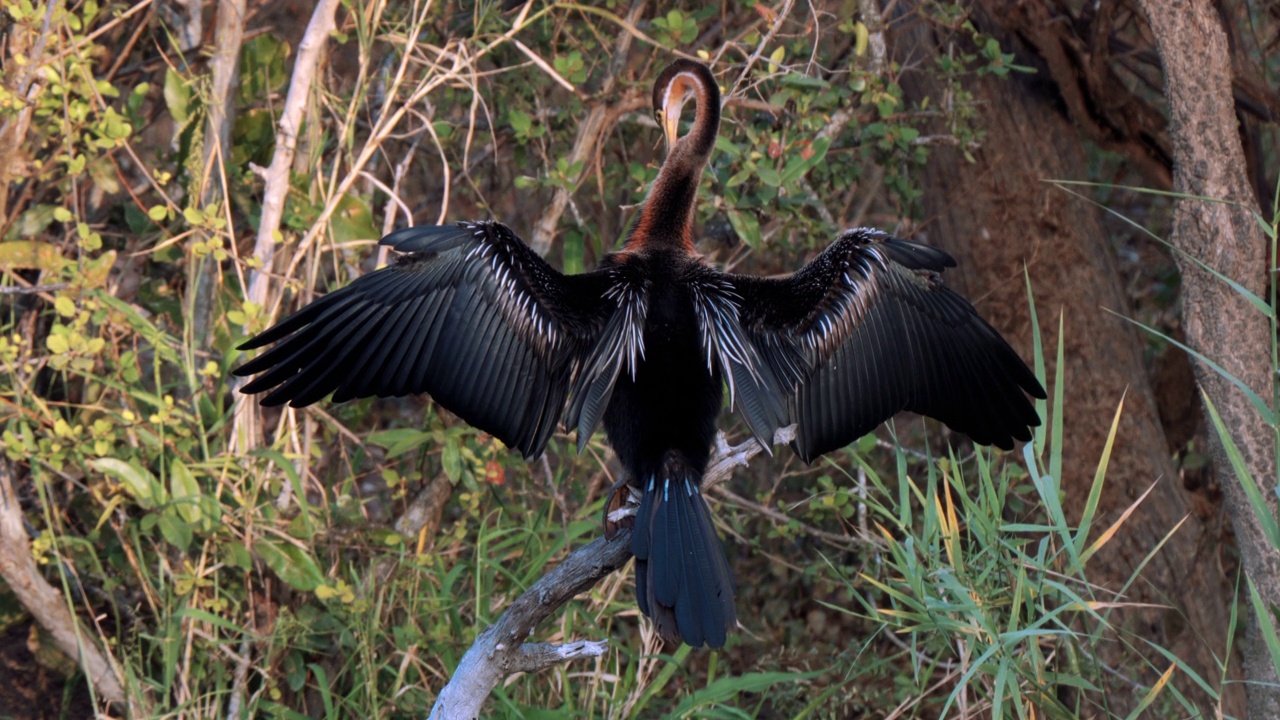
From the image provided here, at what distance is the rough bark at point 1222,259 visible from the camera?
10.8 ft

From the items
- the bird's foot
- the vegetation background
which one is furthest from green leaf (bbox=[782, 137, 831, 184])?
the bird's foot

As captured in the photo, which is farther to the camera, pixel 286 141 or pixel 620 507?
pixel 286 141

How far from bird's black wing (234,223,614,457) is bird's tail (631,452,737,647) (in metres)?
0.38

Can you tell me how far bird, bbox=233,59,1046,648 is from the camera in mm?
2707

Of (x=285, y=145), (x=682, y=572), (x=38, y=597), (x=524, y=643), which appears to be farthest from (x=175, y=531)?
(x=682, y=572)

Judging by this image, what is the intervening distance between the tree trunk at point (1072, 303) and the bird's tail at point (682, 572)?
7.32 ft

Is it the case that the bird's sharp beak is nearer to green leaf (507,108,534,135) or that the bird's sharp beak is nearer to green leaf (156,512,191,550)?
green leaf (507,108,534,135)

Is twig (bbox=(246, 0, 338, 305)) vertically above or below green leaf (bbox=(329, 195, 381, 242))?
above

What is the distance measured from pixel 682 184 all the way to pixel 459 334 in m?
0.78

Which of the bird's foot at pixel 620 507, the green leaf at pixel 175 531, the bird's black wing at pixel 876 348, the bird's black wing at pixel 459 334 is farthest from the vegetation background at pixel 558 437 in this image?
the bird's black wing at pixel 459 334

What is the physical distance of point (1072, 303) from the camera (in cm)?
449

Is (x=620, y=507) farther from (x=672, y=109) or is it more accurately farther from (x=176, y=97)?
(x=176, y=97)

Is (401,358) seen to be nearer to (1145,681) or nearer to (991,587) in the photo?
(991,587)

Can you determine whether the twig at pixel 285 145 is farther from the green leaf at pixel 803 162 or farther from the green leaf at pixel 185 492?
the green leaf at pixel 803 162
